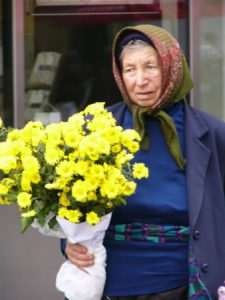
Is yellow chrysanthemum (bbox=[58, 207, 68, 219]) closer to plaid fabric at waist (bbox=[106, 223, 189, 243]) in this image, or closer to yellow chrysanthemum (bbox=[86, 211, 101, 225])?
yellow chrysanthemum (bbox=[86, 211, 101, 225])

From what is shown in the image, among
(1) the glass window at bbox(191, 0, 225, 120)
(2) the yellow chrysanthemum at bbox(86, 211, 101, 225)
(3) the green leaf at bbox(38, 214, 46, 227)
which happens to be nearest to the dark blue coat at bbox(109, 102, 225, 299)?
(2) the yellow chrysanthemum at bbox(86, 211, 101, 225)

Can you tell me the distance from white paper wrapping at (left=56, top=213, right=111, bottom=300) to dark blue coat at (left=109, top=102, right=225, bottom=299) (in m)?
0.31

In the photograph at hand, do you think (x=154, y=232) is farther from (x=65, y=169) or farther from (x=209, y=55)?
(x=209, y=55)

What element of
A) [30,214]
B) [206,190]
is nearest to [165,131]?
[206,190]

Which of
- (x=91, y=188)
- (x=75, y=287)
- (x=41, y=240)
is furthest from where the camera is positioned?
(x=41, y=240)

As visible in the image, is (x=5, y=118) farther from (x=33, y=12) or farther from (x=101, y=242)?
(x=101, y=242)

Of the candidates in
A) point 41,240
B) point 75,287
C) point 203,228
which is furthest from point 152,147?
point 41,240

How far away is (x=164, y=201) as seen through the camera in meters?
2.56

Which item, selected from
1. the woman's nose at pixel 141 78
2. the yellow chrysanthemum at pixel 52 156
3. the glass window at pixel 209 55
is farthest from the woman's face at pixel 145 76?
the glass window at pixel 209 55

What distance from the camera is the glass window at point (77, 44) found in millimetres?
4828

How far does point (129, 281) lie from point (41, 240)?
2206 mm

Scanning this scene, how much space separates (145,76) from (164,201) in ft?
1.38

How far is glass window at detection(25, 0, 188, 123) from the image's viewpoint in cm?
483

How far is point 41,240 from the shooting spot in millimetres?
4754
